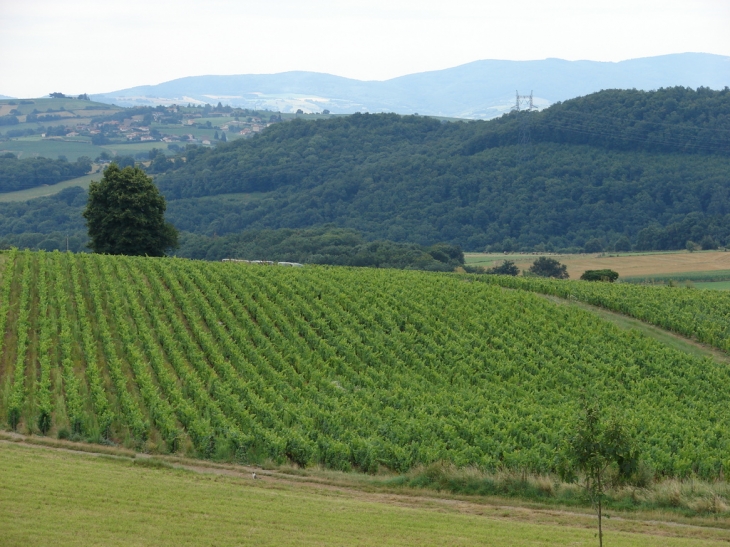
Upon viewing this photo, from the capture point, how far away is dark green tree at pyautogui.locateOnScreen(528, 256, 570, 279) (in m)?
65.1

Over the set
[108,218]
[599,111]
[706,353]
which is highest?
[599,111]

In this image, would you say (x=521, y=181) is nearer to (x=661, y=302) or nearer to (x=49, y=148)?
(x=661, y=302)

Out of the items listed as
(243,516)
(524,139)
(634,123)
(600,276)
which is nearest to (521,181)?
(524,139)

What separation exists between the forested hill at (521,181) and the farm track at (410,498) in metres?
80.6

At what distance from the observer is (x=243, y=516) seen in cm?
1502

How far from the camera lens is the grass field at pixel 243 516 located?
45.2 ft

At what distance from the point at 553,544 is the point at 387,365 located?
48.9 feet

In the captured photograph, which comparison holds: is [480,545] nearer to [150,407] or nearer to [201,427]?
[201,427]

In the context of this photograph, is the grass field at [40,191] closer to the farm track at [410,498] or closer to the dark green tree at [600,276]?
the dark green tree at [600,276]

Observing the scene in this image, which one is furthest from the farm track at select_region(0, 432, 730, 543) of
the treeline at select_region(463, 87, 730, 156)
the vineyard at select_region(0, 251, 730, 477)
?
the treeline at select_region(463, 87, 730, 156)

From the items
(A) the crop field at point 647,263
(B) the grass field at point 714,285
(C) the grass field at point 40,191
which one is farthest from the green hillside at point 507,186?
(B) the grass field at point 714,285

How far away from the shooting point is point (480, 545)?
14320mm

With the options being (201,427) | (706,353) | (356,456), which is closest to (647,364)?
(706,353)

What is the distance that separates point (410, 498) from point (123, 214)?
108ft
